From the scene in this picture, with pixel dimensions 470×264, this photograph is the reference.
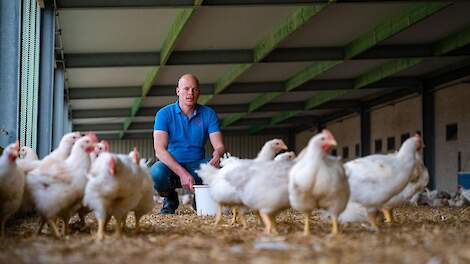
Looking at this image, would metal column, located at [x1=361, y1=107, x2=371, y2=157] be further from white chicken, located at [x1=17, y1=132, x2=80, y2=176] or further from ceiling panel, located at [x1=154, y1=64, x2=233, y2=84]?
white chicken, located at [x1=17, y1=132, x2=80, y2=176]

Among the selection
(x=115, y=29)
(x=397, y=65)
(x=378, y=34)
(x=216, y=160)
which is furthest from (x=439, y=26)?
(x=216, y=160)

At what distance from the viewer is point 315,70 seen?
17047 mm

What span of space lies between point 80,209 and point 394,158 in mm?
2625

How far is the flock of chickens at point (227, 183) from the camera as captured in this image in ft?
16.1

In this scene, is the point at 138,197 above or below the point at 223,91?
below

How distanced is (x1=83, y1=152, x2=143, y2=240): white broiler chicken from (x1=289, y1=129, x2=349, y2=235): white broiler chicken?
1.15 m

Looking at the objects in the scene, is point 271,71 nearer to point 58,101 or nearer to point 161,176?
point 58,101

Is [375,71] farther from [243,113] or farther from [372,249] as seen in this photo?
[372,249]

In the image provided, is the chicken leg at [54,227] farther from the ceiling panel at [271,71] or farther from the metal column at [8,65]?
the ceiling panel at [271,71]

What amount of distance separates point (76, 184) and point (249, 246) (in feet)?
5.02

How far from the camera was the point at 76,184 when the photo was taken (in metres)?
5.16

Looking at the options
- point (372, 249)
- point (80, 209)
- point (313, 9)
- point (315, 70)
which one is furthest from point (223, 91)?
point (372, 249)

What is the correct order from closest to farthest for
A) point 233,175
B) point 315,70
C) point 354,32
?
point 233,175 → point 354,32 → point 315,70

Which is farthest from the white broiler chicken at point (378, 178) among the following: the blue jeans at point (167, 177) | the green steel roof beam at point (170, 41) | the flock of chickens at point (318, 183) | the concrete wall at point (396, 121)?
the concrete wall at point (396, 121)
